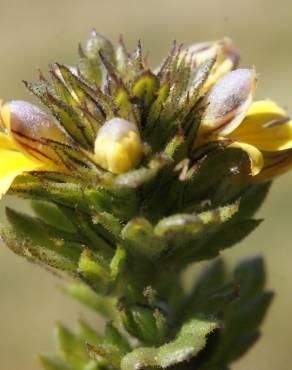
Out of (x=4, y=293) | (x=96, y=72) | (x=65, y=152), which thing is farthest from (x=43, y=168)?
(x=4, y=293)

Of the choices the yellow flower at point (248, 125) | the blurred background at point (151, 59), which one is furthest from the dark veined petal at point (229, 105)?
the blurred background at point (151, 59)

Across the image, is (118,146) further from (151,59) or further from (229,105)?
(151,59)

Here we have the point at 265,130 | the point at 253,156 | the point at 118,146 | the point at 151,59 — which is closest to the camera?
the point at 118,146

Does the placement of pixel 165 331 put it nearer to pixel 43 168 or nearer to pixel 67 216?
pixel 67 216

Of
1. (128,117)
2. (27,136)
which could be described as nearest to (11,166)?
(27,136)

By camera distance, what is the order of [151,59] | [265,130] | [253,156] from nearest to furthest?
1. [253,156]
2. [265,130]
3. [151,59]
